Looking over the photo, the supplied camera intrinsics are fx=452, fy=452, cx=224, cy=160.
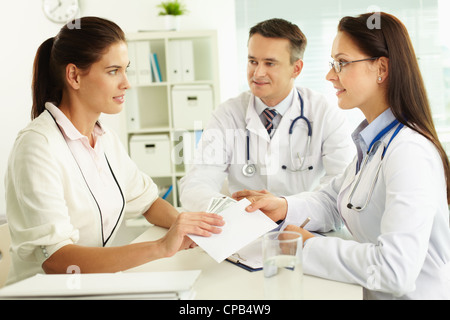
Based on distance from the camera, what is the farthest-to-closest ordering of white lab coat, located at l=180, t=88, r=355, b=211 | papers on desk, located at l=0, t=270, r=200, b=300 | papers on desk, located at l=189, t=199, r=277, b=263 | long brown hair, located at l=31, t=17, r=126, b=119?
white lab coat, located at l=180, t=88, r=355, b=211 < long brown hair, located at l=31, t=17, r=126, b=119 < papers on desk, located at l=189, t=199, r=277, b=263 < papers on desk, located at l=0, t=270, r=200, b=300

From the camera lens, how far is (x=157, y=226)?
1.64 metres

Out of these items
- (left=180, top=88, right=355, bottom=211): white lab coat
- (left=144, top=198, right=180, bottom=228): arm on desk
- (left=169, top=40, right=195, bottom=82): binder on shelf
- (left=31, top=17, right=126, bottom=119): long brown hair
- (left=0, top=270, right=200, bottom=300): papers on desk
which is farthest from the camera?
(left=169, top=40, right=195, bottom=82): binder on shelf

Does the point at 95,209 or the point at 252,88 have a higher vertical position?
the point at 252,88

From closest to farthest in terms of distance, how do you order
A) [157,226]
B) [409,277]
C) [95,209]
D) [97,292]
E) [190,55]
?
[97,292]
[409,277]
[95,209]
[157,226]
[190,55]

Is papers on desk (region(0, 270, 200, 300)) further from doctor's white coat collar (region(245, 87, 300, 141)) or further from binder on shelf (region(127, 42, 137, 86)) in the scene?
A: binder on shelf (region(127, 42, 137, 86))

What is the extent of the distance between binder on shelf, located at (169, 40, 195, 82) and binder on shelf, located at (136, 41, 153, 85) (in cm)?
19

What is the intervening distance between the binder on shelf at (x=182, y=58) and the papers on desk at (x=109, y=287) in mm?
2930

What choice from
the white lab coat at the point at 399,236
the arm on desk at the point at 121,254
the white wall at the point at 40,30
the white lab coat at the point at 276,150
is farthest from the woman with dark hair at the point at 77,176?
the white wall at the point at 40,30

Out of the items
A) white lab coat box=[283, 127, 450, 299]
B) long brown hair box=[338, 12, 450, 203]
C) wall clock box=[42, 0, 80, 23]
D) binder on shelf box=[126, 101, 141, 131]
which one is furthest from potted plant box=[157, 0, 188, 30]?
white lab coat box=[283, 127, 450, 299]

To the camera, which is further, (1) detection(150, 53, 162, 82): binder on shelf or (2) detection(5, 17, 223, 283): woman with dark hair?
(1) detection(150, 53, 162, 82): binder on shelf

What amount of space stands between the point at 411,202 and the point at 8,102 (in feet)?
13.4

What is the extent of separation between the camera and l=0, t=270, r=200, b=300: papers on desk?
82cm
